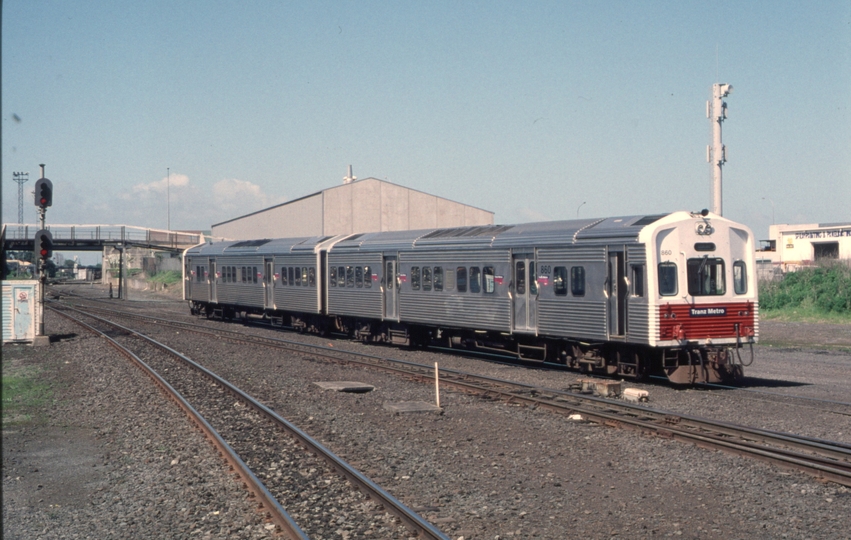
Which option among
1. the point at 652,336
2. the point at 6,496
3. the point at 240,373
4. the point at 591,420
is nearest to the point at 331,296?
the point at 240,373

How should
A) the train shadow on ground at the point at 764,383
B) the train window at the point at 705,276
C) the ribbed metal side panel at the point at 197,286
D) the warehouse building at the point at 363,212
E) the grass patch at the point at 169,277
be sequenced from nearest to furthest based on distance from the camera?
the train window at the point at 705,276, the train shadow on ground at the point at 764,383, the ribbed metal side panel at the point at 197,286, the warehouse building at the point at 363,212, the grass patch at the point at 169,277

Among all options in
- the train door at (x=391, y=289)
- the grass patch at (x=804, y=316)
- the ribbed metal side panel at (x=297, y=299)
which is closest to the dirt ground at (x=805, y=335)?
the grass patch at (x=804, y=316)

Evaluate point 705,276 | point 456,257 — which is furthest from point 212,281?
point 705,276

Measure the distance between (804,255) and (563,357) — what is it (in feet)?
153

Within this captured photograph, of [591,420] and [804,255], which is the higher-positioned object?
[804,255]

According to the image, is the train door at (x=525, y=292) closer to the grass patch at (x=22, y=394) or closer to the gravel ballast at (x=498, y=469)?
the gravel ballast at (x=498, y=469)

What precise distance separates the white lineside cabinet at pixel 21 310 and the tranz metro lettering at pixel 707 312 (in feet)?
61.5

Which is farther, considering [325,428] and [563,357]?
[563,357]

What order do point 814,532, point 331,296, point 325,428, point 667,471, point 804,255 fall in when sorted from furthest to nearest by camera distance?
point 804,255, point 331,296, point 325,428, point 667,471, point 814,532

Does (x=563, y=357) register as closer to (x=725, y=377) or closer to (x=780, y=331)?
(x=725, y=377)

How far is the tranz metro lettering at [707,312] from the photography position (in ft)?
49.2

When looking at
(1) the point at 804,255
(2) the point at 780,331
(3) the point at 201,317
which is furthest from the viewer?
(1) the point at 804,255

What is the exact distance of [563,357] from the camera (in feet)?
59.1

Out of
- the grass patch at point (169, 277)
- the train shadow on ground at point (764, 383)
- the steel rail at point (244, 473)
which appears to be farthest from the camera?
the grass patch at point (169, 277)
